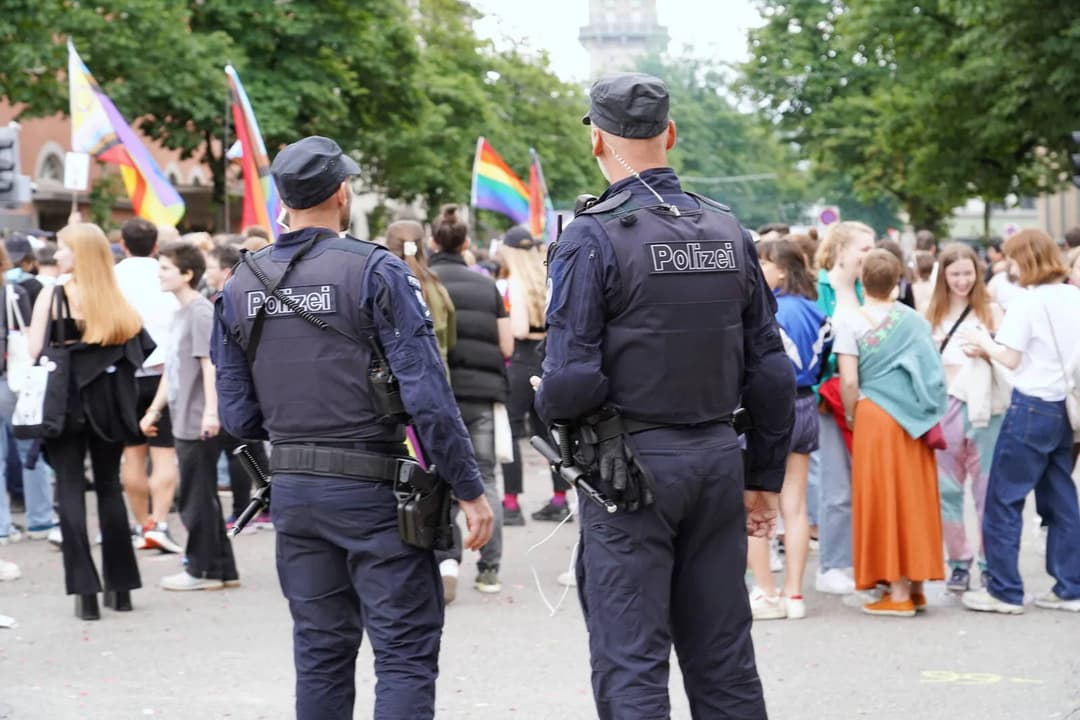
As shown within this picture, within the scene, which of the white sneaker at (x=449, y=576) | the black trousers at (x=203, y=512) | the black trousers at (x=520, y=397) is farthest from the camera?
the black trousers at (x=520, y=397)

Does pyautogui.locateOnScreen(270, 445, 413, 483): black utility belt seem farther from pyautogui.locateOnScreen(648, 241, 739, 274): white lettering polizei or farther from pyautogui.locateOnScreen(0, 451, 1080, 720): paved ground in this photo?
pyautogui.locateOnScreen(0, 451, 1080, 720): paved ground

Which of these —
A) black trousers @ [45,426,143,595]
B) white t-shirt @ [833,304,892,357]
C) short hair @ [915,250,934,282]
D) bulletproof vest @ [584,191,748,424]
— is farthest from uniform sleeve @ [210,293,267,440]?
short hair @ [915,250,934,282]

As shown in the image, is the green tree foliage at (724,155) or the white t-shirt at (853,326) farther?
the green tree foliage at (724,155)

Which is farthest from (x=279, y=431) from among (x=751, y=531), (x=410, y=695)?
(x=751, y=531)

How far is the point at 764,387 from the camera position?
15.9 feet

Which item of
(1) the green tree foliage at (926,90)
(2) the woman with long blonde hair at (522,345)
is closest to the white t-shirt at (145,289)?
(2) the woman with long blonde hair at (522,345)

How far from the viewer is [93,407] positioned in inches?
336

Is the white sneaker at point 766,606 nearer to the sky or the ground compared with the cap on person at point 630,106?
nearer to the ground

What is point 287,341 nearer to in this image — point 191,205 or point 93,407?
point 93,407

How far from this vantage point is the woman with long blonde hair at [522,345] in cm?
1188

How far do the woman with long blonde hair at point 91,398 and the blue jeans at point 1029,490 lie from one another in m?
4.38

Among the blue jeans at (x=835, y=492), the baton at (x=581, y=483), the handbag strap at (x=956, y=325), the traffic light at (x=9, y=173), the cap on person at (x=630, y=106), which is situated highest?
the traffic light at (x=9, y=173)

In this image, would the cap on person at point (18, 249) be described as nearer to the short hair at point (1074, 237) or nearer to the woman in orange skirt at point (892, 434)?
the woman in orange skirt at point (892, 434)

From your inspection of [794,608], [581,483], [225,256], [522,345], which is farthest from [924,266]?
[581,483]
